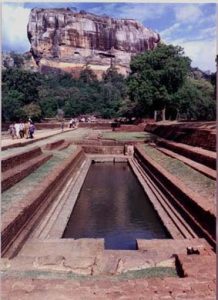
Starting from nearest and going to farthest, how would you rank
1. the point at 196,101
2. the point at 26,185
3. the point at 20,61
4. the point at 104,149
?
the point at 26,185, the point at 104,149, the point at 196,101, the point at 20,61

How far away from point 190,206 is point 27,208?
2679mm

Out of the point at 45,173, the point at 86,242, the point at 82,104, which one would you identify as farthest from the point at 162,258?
the point at 82,104

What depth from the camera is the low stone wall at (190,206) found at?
591 centimetres

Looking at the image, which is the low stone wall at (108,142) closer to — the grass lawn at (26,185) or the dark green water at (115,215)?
the dark green water at (115,215)

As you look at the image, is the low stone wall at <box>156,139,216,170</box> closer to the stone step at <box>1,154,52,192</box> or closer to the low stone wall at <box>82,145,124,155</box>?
the stone step at <box>1,154,52,192</box>

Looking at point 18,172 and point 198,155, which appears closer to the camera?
point 18,172

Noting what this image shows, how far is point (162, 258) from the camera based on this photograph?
5.20m

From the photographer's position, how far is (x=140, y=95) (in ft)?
91.1

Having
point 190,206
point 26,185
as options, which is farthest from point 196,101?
point 190,206

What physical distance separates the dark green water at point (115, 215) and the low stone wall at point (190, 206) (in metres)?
0.50

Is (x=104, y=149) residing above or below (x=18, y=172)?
below

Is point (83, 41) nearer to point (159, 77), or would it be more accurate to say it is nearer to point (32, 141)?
point (159, 77)

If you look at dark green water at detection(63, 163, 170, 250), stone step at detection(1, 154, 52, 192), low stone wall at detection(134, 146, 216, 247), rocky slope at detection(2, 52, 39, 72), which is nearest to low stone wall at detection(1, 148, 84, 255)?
stone step at detection(1, 154, 52, 192)

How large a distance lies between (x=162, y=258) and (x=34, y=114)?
33649 millimetres
